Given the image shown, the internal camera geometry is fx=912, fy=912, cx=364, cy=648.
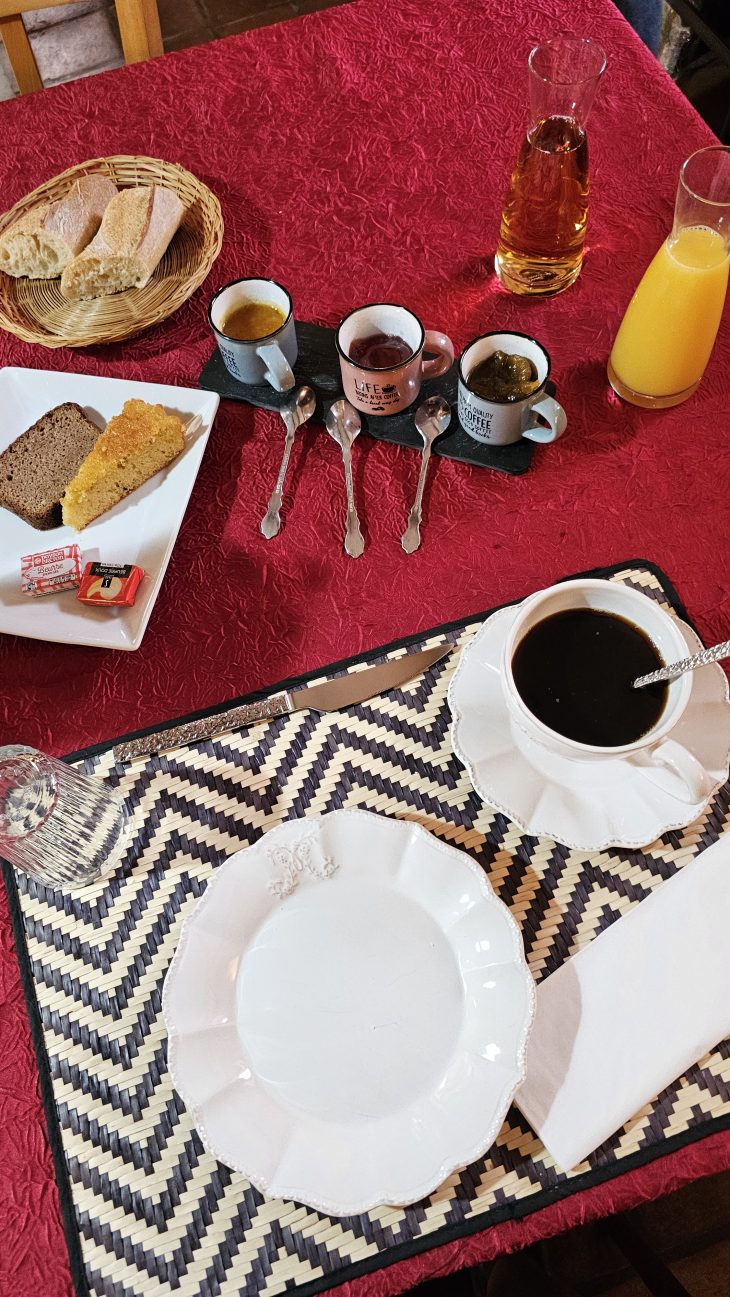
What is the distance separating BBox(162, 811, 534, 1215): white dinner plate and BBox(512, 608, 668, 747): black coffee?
0.47 feet

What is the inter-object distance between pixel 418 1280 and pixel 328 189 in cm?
118

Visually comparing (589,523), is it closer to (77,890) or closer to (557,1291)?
(77,890)

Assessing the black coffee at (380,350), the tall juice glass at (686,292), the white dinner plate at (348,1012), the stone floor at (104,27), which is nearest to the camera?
the white dinner plate at (348,1012)

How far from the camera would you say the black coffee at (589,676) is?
735 millimetres

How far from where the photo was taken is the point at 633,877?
0.78 m

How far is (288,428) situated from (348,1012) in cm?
60

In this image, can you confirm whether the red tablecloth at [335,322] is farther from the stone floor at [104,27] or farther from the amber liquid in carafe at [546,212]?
the stone floor at [104,27]

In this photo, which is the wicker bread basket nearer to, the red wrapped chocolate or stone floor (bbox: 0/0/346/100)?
the red wrapped chocolate

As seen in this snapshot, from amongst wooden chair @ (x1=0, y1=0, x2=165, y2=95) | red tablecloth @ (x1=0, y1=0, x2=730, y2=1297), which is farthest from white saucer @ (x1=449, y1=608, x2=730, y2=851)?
wooden chair @ (x1=0, y1=0, x2=165, y2=95)

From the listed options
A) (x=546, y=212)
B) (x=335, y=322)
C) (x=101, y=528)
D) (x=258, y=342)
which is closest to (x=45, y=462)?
(x=101, y=528)

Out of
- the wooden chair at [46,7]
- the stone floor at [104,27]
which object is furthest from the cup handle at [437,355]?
the stone floor at [104,27]

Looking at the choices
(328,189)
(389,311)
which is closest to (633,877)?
(389,311)

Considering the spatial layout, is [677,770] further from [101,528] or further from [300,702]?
[101,528]

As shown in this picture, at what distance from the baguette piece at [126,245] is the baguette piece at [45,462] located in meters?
0.18
